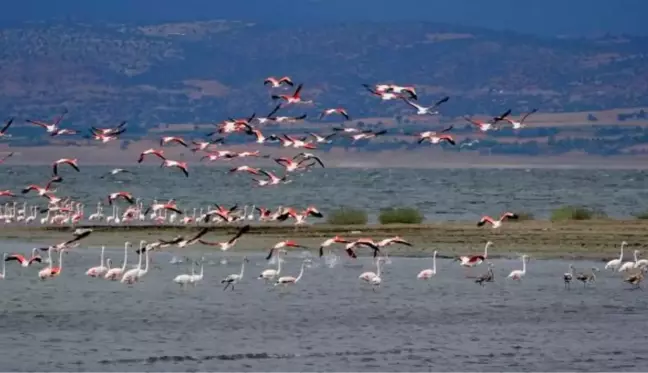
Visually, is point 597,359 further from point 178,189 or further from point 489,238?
point 178,189

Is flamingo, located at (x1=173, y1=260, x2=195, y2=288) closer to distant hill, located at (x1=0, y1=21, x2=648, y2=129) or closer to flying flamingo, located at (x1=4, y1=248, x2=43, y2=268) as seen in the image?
flying flamingo, located at (x1=4, y1=248, x2=43, y2=268)

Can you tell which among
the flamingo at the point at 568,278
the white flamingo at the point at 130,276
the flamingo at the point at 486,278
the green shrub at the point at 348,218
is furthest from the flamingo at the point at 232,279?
the green shrub at the point at 348,218

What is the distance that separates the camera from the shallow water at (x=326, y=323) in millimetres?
22453

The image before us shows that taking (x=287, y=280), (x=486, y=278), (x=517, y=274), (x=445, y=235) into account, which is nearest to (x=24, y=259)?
(x=287, y=280)

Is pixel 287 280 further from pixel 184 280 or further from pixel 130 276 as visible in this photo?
pixel 130 276

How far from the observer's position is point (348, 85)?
18712 centimetres

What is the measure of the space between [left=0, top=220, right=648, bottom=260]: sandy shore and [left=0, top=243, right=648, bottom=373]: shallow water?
2408 mm

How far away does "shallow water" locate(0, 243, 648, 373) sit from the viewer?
22.5 meters

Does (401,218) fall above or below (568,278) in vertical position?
above

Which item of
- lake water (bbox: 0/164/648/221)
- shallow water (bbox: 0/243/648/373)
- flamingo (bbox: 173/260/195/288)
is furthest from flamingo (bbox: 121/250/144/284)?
lake water (bbox: 0/164/648/221)

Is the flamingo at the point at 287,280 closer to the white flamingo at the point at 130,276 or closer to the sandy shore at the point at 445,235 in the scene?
the white flamingo at the point at 130,276

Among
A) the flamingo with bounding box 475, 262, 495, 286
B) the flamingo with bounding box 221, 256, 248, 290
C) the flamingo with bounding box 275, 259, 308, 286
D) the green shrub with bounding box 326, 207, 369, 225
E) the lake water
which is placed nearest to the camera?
the flamingo with bounding box 221, 256, 248, 290

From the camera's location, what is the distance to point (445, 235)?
40.3 meters

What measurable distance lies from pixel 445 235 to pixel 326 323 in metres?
14.4
